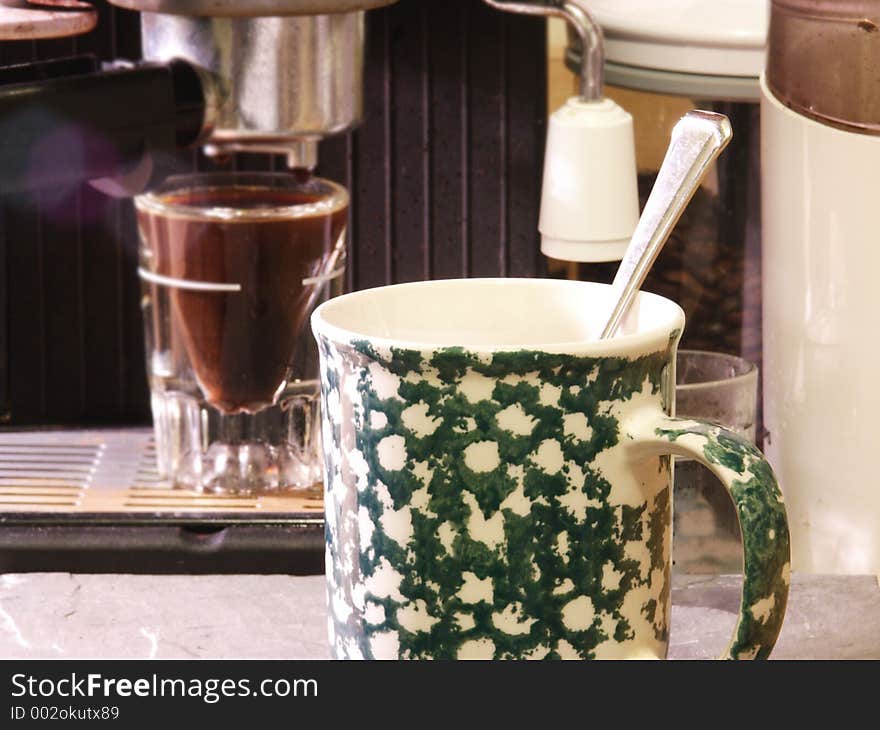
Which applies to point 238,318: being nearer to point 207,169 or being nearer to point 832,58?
point 207,169

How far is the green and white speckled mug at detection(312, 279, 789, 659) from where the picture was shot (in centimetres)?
26

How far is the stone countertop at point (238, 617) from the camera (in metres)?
0.34

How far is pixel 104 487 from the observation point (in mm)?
491

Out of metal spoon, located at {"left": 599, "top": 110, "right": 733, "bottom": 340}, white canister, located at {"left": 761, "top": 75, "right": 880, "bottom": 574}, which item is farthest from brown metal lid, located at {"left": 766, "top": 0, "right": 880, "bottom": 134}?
metal spoon, located at {"left": 599, "top": 110, "right": 733, "bottom": 340}

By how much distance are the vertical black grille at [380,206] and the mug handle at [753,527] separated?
30 cm

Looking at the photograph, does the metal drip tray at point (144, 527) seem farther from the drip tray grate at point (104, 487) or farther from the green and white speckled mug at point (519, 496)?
the green and white speckled mug at point (519, 496)

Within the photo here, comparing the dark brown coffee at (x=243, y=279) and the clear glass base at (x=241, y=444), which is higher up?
the dark brown coffee at (x=243, y=279)

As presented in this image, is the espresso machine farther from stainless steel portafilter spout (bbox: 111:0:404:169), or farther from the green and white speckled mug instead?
the green and white speckled mug

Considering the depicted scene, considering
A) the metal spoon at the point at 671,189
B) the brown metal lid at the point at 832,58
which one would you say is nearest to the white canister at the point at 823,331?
the brown metal lid at the point at 832,58

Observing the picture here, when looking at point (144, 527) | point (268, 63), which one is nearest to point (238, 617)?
point (144, 527)

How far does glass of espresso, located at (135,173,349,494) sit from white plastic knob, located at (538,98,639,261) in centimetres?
8

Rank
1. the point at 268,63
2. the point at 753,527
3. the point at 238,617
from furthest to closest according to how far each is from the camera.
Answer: the point at 268,63
the point at 238,617
the point at 753,527

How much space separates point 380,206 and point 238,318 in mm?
90

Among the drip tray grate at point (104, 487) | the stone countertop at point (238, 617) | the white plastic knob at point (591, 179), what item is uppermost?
the white plastic knob at point (591, 179)
